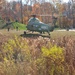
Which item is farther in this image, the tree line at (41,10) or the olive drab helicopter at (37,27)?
the tree line at (41,10)

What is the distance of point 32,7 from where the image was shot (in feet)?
235

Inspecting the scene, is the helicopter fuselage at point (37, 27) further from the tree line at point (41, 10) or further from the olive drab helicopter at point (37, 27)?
the tree line at point (41, 10)

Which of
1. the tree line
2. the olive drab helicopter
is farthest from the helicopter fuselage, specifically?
the tree line

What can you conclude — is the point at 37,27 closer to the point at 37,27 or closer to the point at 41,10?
the point at 37,27

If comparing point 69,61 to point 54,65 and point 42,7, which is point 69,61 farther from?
point 42,7

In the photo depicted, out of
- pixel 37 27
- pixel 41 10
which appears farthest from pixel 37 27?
pixel 41 10

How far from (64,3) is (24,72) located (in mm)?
67781

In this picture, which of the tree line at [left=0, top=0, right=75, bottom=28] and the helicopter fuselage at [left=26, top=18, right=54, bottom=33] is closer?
the helicopter fuselage at [left=26, top=18, right=54, bottom=33]

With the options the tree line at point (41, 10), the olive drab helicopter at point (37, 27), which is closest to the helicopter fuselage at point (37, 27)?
the olive drab helicopter at point (37, 27)

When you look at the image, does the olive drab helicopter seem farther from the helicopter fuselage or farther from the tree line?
the tree line

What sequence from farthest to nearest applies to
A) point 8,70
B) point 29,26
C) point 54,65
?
point 29,26 → point 8,70 → point 54,65

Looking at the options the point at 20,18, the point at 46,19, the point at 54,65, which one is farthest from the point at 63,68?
the point at 46,19

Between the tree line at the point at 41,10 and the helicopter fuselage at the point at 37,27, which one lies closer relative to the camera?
the helicopter fuselage at the point at 37,27

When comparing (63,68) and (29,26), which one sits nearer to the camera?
(63,68)
